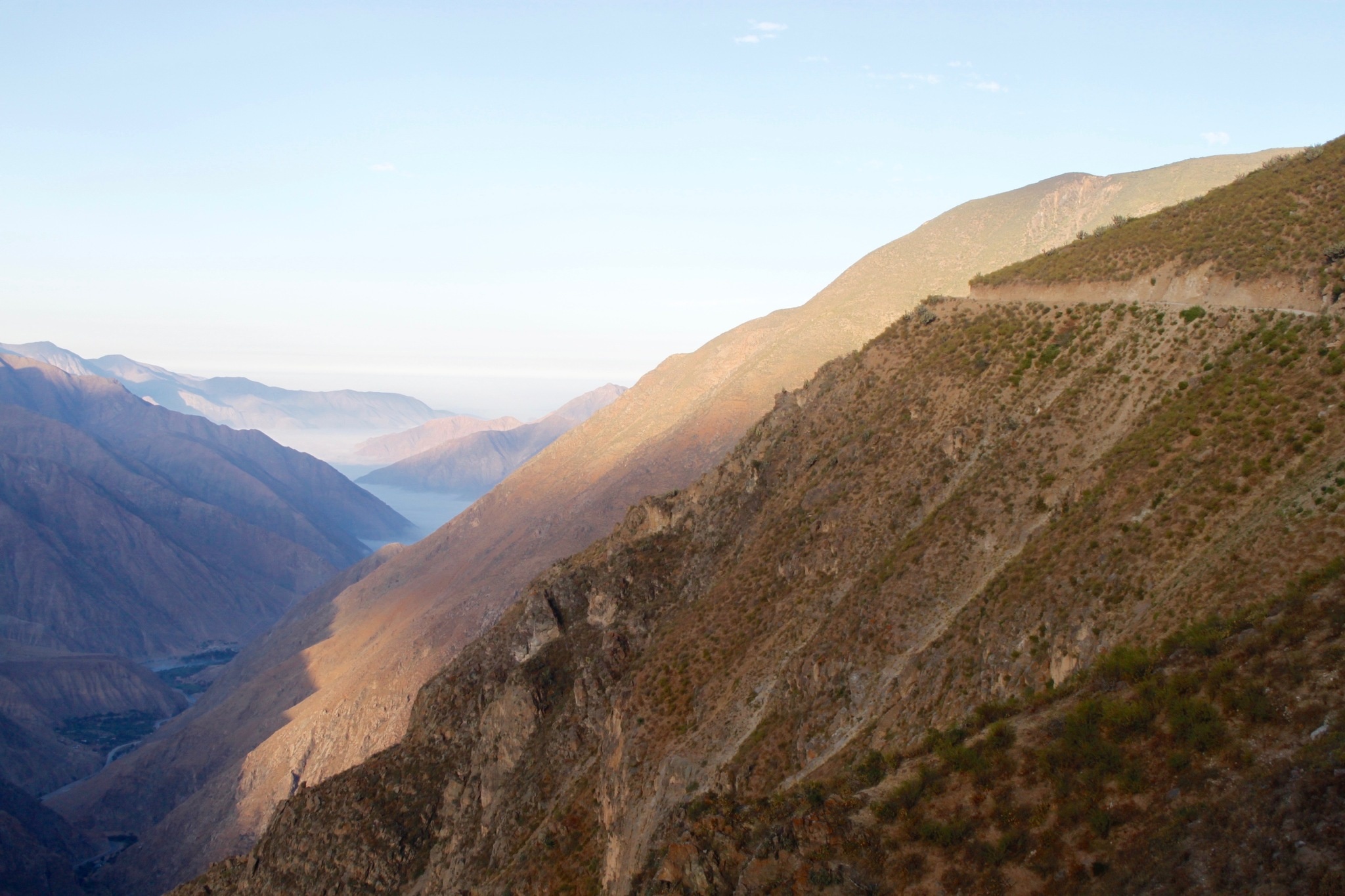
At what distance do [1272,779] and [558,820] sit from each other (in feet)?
95.7

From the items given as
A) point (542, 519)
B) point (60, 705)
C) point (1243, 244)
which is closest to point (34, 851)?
point (60, 705)

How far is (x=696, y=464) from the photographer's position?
118312 millimetres

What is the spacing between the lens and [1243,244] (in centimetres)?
3244

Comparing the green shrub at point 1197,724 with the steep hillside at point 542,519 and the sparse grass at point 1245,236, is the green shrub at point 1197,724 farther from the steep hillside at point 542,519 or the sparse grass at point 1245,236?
the steep hillside at point 542,519

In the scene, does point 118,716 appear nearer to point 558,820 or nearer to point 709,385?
point 709,385

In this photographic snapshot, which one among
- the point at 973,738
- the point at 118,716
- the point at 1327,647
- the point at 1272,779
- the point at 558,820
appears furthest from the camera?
the point at 118,716

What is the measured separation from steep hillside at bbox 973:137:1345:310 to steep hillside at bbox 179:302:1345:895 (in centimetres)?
→ 209

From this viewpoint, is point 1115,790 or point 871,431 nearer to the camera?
point 1115,790

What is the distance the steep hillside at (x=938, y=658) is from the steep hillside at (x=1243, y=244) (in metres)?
2.09

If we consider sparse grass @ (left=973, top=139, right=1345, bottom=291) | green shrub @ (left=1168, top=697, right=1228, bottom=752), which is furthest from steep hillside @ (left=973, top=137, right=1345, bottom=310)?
green shrub @ (left=1168, top=697, right=1228, bottom=752)

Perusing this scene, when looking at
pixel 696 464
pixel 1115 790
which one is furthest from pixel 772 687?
pixel 696 464

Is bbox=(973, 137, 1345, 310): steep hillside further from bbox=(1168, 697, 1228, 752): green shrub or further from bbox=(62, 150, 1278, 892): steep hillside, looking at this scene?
bbox=(62, 150, 1278, 892): steep hillside

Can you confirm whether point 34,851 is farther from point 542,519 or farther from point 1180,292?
point 1180,292

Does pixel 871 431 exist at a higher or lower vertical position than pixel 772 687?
higher
